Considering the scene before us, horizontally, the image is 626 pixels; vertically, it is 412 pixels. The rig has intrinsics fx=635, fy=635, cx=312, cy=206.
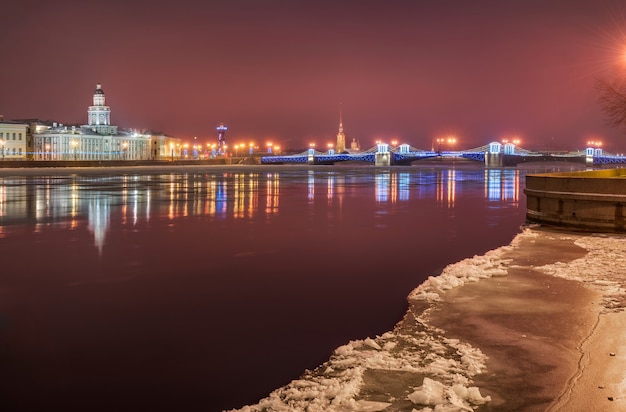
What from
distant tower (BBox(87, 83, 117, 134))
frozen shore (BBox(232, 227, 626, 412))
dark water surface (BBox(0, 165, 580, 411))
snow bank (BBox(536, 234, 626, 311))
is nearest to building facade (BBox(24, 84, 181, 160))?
distant tower (BBox(87, 83, 117, 134))

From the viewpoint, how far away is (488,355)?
7.21 m

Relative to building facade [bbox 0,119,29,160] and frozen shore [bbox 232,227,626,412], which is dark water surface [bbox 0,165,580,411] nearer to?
frozen shore [bbox 232,227,626,412]

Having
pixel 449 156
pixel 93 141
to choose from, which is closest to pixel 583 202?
pixel 449 156

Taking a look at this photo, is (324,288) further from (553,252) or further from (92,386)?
(553,252)

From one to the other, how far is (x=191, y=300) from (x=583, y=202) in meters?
14.6

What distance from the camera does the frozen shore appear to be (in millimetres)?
5965

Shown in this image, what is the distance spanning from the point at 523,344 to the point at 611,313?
2.18 m

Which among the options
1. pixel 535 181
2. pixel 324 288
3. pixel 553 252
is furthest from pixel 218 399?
pixel 535 181

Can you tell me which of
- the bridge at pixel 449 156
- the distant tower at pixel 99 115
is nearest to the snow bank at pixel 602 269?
the bridge at pixel 449 156

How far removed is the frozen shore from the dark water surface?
19.3 inches

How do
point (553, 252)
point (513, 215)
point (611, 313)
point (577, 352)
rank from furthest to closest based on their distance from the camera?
point (513, 215) < point (553, 252) < point (611, 313) < point (577, 352)

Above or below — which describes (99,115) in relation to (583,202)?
above

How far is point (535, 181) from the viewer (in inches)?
906

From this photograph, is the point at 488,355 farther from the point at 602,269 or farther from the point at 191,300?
the point at 602,269
